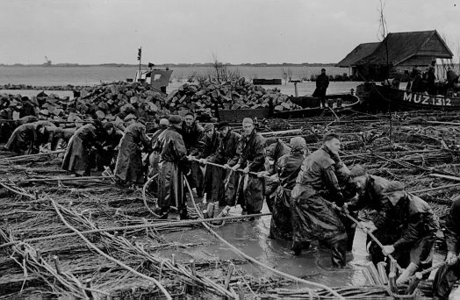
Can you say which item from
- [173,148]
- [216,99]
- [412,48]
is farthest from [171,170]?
[412,48]

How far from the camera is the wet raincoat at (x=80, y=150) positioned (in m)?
11.3

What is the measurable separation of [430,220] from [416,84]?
62.0ft

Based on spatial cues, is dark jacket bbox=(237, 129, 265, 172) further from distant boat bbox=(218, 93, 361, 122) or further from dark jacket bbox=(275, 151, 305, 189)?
distant boat bbox=(218, 93, 361, 122)

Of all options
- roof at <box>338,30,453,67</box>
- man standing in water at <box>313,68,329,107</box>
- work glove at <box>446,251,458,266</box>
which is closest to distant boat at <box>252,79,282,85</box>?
roof at <box>338,30,453,67</box>

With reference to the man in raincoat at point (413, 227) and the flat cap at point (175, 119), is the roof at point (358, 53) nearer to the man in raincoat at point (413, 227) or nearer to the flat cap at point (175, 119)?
the flat cap at point (175, 119)

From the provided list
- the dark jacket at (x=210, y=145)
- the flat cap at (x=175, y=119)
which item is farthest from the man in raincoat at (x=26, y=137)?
the flat cap at (x=175, y=119)

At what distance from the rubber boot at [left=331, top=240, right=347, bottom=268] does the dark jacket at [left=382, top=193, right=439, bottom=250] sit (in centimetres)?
107

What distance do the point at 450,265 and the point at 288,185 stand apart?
112 inches

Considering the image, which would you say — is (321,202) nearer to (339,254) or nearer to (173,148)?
(339,254)

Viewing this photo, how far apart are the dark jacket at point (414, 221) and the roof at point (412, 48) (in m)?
31.7

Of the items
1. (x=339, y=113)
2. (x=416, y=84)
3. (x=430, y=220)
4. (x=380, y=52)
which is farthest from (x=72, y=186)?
(x=380, y=52)

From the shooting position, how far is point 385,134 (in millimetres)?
14570

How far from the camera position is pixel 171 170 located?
28.3ft

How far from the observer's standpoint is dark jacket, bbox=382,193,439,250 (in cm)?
549
